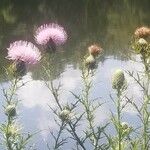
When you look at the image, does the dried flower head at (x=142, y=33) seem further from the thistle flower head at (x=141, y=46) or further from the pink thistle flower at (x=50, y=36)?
the pink thistle flower at (x=50, y=36)

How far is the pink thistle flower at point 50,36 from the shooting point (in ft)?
15.1

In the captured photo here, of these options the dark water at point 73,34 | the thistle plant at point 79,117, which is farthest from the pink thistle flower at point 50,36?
the dark water at point 73,34

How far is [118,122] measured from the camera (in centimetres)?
391

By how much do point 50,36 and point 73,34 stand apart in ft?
105

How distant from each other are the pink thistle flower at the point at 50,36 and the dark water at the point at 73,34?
26.1 ft

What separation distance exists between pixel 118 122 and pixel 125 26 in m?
36.5

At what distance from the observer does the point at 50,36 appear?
15.2 ft

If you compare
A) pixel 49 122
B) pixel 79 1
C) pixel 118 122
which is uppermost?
pixel 79 1

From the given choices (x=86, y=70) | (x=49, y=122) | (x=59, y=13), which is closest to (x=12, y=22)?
(x=59, y=13)

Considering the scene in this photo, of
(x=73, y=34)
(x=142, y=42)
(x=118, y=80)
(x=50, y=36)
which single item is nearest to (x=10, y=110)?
(x=118, y=80)

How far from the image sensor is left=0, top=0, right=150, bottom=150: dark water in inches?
692

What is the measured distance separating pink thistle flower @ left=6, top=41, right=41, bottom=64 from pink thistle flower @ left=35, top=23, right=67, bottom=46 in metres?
0.36

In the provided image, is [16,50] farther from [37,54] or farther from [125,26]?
[125,26]

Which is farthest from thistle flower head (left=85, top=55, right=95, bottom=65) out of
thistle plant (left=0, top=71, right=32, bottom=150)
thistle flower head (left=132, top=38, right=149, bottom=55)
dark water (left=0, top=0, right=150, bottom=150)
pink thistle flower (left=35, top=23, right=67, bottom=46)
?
dark water (left=0, top=0, right=150, bottom=150)
